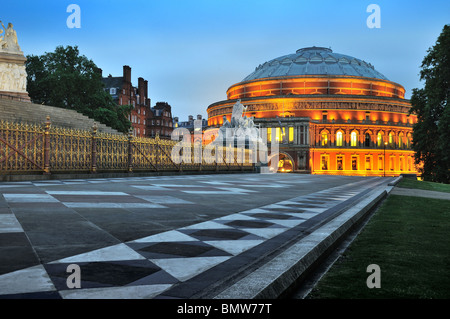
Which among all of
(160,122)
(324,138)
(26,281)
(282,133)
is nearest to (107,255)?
(26,281)

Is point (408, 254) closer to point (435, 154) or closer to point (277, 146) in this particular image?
point (435, 154)

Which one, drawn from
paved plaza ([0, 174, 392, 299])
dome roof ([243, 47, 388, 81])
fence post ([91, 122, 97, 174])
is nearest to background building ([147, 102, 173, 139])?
dome roof ([243, 47, 388, 81])

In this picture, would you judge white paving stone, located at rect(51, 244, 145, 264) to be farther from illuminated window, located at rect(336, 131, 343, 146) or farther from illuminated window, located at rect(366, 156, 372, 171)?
illuminated window, located at rect(366, 156, 372, 171)

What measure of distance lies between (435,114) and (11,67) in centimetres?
3642

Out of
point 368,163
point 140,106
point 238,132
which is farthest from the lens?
point 140,106

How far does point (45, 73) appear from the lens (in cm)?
5447

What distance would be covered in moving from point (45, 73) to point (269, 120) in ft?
134

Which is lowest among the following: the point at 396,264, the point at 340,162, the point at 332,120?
the point at 396,264

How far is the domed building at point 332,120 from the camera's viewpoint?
7650cm

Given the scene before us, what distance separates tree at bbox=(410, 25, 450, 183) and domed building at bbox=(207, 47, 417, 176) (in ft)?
113

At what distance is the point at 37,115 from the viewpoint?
77.6 ft

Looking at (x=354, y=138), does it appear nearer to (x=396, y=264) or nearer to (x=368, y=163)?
(x=368, y=163)

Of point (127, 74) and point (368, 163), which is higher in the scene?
point (127, 74)

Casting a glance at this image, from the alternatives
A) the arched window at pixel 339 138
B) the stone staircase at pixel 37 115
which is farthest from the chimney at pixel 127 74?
the stone staircase at pixel 37 115
